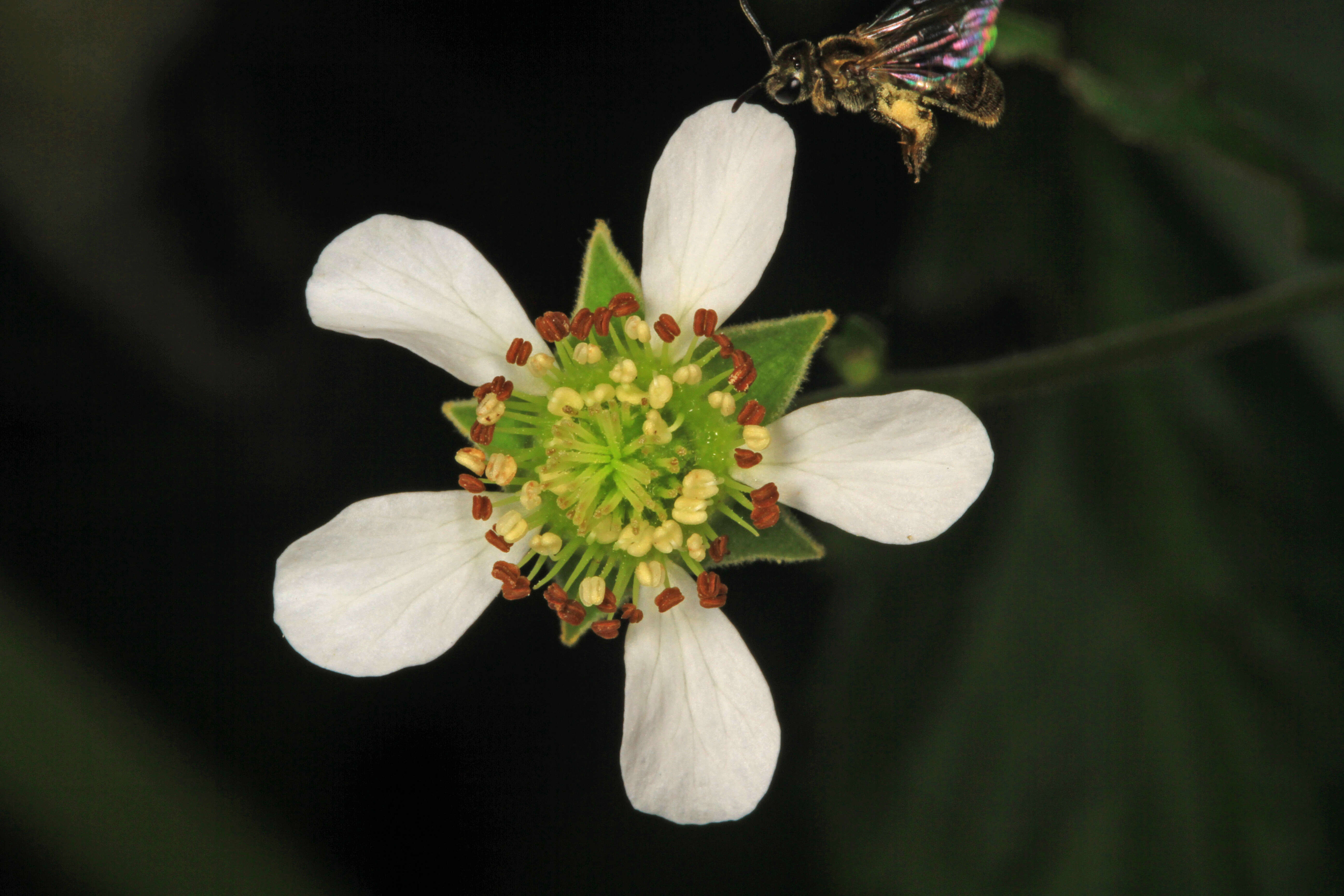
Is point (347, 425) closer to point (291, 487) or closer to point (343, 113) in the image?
point (291, 487)

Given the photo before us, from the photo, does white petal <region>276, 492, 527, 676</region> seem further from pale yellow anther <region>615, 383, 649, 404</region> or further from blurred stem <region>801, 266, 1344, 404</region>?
blurred stem <region>801, 266, 1344, 404</region>

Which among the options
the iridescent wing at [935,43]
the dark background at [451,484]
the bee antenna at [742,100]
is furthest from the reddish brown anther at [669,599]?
the dark background at [451,484]

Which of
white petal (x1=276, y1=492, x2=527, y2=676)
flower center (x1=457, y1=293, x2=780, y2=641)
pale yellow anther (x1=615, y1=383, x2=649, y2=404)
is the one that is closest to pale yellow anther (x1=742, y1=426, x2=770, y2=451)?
flower center (x1=457, y1=293, x2=780, y2=641)

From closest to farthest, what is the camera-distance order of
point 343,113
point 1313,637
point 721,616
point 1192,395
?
point 721,616 < point 343,113 < point 1313,637 < point 1192,395

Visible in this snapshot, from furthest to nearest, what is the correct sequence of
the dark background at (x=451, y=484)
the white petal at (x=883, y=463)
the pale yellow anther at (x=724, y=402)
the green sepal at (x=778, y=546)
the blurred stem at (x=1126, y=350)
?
the dark background at (x=451, y=484) < the blurred stem at (x=1126, y=350) < the pale yellow anther at (x=724, y=402) < the green sepal at (x=778, y=546) < the white petal at (x=883, y=463)

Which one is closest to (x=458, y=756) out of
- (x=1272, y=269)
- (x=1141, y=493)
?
(x=1141, y=493)

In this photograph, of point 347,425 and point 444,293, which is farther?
point 347,425

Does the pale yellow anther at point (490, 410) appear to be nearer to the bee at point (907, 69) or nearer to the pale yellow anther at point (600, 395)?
the pale yellow anther at point (600, 395)
